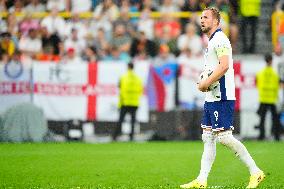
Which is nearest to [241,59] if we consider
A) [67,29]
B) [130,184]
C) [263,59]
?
[263,59]

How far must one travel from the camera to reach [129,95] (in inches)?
749

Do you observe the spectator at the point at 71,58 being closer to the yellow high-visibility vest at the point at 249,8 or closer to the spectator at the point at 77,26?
the spectator at the point at 77,26

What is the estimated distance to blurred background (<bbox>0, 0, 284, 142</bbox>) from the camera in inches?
742

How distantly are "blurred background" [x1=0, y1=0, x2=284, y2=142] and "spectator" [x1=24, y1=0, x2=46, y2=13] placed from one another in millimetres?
502

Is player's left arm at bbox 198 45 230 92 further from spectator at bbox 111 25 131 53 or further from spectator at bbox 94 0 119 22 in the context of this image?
spectator at bbox 94 0 119 22

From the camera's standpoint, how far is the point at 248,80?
1930cm

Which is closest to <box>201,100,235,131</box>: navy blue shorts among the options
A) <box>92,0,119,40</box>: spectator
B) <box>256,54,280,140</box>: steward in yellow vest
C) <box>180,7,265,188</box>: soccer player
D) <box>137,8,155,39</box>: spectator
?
<box>180,7,265,188</box>: soccer player

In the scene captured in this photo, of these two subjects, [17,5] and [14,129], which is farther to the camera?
[17,5]

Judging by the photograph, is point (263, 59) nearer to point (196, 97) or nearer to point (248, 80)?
point (248, 80)

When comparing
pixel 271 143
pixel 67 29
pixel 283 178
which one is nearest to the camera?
pixel 283 178

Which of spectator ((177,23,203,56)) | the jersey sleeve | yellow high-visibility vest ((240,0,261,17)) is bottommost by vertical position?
the jersey sleeve

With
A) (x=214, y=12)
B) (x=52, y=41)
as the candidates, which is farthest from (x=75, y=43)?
(x=214, y=12)

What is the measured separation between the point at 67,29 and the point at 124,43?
5.79ft

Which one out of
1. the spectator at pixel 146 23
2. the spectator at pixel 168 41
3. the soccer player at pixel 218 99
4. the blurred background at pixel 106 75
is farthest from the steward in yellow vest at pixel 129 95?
the soccer player at pixel 218 99
